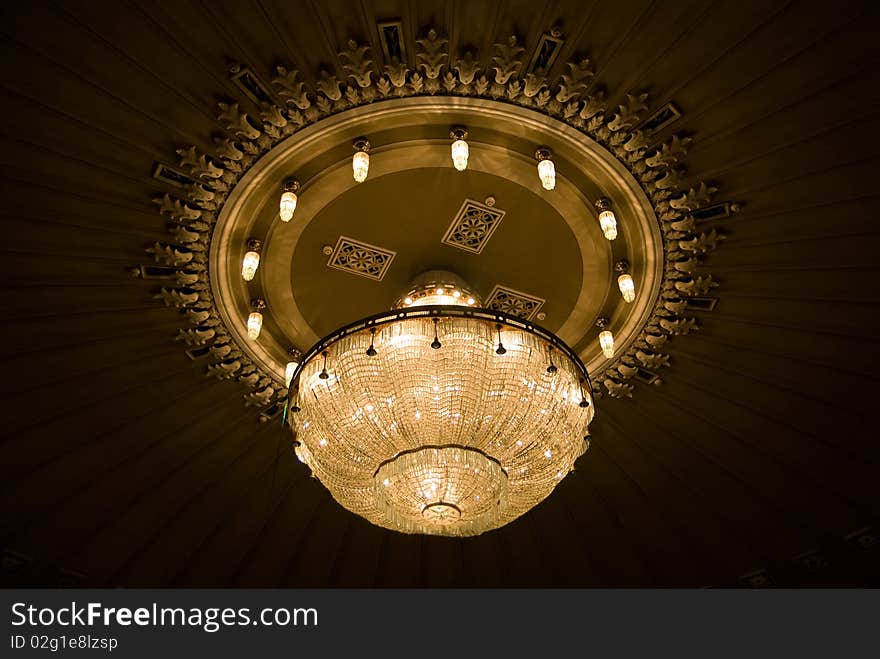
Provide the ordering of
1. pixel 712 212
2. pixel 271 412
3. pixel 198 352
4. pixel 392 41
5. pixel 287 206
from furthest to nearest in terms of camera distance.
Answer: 1. pixel 271 412
2. pixel 198 352
3. pixel 712 212
4. pixel 287 206
5. pixel 392 41

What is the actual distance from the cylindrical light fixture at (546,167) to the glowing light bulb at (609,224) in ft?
1.12

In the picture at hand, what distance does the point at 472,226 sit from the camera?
376 cm

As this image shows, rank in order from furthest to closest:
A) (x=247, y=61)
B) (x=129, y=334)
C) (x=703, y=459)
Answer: (x=703, y=459)
(x=129, y=334)
(x=247, y=61)

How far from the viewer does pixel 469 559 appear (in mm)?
5055

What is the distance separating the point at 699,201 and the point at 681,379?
3.85 feet

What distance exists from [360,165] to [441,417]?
1.36m

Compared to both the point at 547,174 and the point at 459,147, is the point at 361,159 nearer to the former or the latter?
the point at 459,147

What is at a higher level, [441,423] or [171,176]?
[171,176]

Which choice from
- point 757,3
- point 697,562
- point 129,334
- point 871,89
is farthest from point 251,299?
point 697,562

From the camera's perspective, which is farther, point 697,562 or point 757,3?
point 697,562

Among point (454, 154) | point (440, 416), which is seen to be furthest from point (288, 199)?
point (440, 416)

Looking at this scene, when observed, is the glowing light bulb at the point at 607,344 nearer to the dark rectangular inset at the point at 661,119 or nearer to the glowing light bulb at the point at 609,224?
the glowing light bulb at the point at 609,224

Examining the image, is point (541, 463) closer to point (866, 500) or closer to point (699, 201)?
point (699, 201)

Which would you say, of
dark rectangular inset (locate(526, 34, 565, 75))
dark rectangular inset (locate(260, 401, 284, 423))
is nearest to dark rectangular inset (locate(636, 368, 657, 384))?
dark rectangular inset (locate(526, 34, 565, 75))
